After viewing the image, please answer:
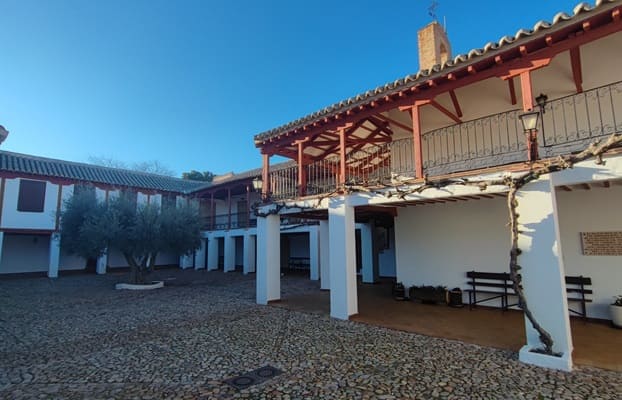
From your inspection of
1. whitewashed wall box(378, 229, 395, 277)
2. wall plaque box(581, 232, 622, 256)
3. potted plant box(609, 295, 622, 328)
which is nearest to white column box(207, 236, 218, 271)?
whitewashed wall box(378, 229, 395, 277)

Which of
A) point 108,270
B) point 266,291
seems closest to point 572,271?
point 266,291

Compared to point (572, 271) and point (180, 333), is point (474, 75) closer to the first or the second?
point (572, 271)

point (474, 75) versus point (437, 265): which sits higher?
point (474, 75)

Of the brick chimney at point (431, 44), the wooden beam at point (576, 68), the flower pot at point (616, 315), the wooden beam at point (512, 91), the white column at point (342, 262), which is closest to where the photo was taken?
the wooden beam at point (576, 68)

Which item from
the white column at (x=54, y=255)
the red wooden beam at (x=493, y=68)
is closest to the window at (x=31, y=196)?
the white column at (x=54, y=255)

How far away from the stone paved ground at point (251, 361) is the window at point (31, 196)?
12225 millimetres

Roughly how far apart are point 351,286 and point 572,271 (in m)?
4.49

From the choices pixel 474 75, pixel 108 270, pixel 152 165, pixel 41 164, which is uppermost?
pixel 152 165

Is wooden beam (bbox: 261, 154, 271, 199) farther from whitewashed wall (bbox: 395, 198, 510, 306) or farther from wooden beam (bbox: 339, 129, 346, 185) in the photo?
whitewashed wall (bbox: 395, 198, 510, 306)

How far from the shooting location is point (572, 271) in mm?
6430

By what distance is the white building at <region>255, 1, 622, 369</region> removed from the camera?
178 inches

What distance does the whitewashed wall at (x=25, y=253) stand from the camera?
1761 cm

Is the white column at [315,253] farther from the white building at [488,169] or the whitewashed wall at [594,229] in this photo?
the whitewashed wall at [594,229]

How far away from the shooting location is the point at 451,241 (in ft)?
27.3
